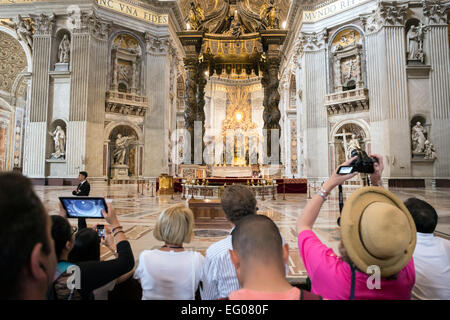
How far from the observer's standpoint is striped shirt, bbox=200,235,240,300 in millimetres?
1664

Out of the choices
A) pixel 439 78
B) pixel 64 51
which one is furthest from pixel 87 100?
pixel 439 78

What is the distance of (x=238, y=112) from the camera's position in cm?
3128

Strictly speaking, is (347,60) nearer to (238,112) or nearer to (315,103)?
(315,103)

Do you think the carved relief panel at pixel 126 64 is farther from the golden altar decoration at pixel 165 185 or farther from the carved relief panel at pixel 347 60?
the carved relief panel at pixel 347 60

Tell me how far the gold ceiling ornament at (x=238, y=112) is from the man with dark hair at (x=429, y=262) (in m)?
28.8

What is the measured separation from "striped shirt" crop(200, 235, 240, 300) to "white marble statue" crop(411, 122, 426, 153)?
17.3m

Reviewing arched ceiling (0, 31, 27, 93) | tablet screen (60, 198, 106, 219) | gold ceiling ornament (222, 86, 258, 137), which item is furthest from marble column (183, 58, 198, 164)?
gold ceiling ornament (222, 86, 258, 137)

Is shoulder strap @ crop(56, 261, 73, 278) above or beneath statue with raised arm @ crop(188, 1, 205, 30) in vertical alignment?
beneath

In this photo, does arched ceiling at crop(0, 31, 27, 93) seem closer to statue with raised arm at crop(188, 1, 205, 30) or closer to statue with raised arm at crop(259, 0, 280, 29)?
statue with raised arm at crop(188, 1, 205, 30)

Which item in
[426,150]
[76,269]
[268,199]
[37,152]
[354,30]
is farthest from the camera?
[354,30]

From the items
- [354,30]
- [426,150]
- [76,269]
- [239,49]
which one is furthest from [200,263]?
[354,30]

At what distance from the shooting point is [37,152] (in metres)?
16.2

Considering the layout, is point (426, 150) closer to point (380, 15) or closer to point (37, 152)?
point (380, 15)
